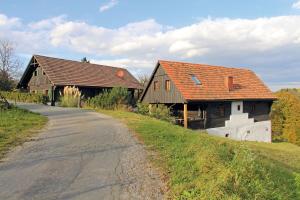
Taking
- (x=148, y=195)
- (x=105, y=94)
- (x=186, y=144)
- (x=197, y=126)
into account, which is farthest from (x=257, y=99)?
(x=148, y=195)

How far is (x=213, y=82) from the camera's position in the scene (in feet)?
105

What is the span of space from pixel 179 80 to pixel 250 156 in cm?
2158

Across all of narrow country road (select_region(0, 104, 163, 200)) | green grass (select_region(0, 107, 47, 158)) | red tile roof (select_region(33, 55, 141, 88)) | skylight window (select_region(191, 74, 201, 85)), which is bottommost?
narrow country road (select_region(0, 104, 163, 200))

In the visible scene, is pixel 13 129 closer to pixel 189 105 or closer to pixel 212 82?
pixel 189 105

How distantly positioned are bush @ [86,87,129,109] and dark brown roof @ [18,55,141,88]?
31.4ft

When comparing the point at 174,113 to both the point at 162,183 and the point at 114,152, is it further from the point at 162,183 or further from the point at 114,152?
the point at 162,183

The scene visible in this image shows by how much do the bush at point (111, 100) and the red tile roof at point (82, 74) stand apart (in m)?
9.57

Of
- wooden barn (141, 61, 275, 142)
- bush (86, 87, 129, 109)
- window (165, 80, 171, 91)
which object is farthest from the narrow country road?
window (165, 80, 171, 91)

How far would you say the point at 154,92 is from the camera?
32875 millimetres

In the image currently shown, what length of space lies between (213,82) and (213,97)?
275cm

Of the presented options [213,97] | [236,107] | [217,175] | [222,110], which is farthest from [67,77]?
[217,175]

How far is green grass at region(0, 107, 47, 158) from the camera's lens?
1039cm

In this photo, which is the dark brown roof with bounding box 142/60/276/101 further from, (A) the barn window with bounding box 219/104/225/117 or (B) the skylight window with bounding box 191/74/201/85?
(A) the barn window with bounding box 219/104/225/117

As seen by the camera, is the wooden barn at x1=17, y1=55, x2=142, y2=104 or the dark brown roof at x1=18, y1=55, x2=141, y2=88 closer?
the wooden barn at x1=17, y1=55, x2=142, y2=104
